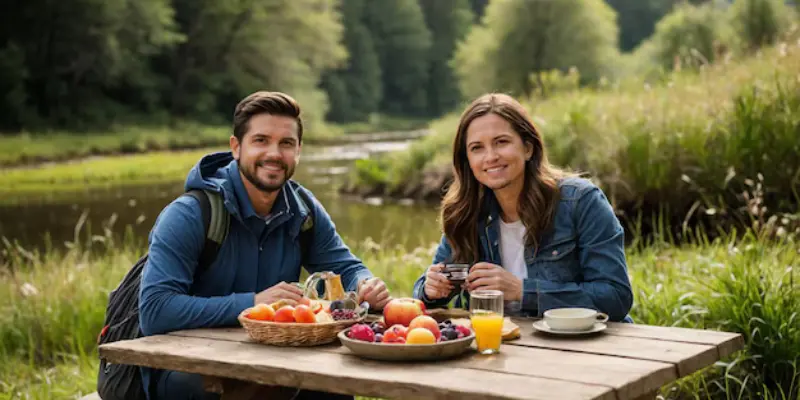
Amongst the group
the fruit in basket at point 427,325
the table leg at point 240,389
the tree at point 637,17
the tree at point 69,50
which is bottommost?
the table leg at point 240,389

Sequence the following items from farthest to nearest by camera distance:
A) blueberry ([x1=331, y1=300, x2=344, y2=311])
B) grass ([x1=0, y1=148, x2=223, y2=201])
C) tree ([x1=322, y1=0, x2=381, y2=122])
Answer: tree ([x1=322, y1=0, x2=381, y2=122])
grass ([x1=0, y1=148, x2=223, y2=201])
blueberry ([x1=331, y1=300, x2=344, y2=311])

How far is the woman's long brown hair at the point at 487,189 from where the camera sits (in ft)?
11.9

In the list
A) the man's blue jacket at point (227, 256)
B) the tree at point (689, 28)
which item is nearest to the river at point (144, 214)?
the man's blue jacket at point (227, 256)

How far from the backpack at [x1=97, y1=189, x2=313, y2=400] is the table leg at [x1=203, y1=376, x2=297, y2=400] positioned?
19.4 inches

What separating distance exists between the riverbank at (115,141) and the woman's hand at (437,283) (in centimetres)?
2277

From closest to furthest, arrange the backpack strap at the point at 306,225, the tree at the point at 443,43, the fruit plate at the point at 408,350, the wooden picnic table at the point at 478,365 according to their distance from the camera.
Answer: the wooden picnic table at the point at 478,365
the fruit plate at the point at 408,350
the backpack strap at the point at 306,225
the tree at the point at 443,43

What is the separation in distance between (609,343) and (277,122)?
153cm

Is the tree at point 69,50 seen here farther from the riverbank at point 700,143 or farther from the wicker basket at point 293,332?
the wicker basket at point 293,332

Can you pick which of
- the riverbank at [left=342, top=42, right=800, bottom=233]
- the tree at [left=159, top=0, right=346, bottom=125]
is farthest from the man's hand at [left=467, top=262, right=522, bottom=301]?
the tree at [left=159, top=0, right=346, bottom=125]

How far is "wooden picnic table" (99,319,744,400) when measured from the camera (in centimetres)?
241

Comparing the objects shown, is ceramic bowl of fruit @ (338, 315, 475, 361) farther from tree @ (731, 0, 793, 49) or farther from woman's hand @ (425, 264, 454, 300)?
tree @ (731, 0, 793, 49)

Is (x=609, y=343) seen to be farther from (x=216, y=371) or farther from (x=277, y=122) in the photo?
(x=277, y=122)

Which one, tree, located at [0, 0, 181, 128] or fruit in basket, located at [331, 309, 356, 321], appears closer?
fruit in basket, located at [331, 309, 356, 321]

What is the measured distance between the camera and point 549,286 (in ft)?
11.4
